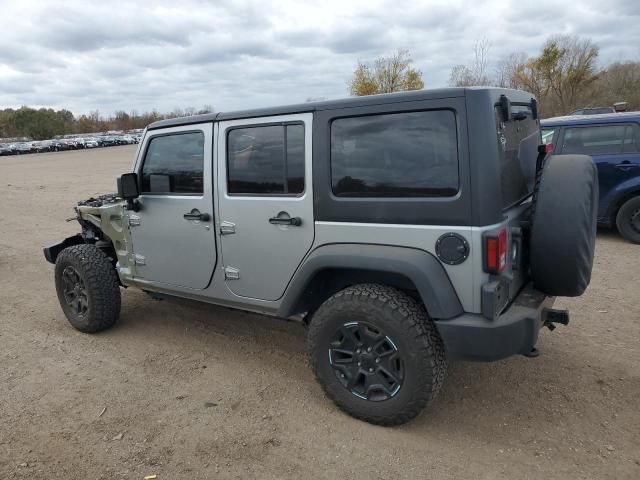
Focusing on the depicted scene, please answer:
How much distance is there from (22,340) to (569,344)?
466 centimetres

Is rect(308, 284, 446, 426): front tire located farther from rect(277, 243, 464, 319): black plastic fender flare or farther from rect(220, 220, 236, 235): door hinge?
rect(220, 220, 236, 235): door hinge

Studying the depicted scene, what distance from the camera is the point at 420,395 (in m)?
2.81

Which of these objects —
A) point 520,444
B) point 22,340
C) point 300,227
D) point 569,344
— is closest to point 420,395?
point 520,444

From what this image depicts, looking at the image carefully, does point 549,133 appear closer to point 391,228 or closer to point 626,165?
point 626,165

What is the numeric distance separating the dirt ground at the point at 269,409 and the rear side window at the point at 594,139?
10.2ft

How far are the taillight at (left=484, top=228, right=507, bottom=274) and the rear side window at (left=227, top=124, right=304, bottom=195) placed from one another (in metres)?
1.19

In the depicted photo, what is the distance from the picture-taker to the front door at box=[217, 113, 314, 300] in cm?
317

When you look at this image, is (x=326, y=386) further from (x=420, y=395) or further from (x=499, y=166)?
(x=499, y=166)

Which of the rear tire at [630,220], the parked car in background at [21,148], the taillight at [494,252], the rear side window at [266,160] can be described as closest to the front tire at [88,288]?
the rear side window at [266,160]

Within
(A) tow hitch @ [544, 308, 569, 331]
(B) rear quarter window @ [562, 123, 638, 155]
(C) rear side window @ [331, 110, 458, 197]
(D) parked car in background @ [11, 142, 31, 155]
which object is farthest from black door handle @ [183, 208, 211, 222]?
(D) parked car in background @ [11, 142, 31, 155]

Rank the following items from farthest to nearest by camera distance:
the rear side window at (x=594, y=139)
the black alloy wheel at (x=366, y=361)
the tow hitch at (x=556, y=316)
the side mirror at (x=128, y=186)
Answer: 1. the rear side window at (x=594, y=139)
2. the side mirror at (x=128, y=186)
3. the tow hitch at (x=556, y=316)
4. the black alloy wheel at (x=366, y=361)

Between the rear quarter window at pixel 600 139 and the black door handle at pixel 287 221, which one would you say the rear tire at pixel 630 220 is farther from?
the black door handle at pixel 287 221

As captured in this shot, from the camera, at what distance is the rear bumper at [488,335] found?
2.61m

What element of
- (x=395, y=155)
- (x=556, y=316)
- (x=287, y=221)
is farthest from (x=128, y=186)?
(x=556, y=316)
